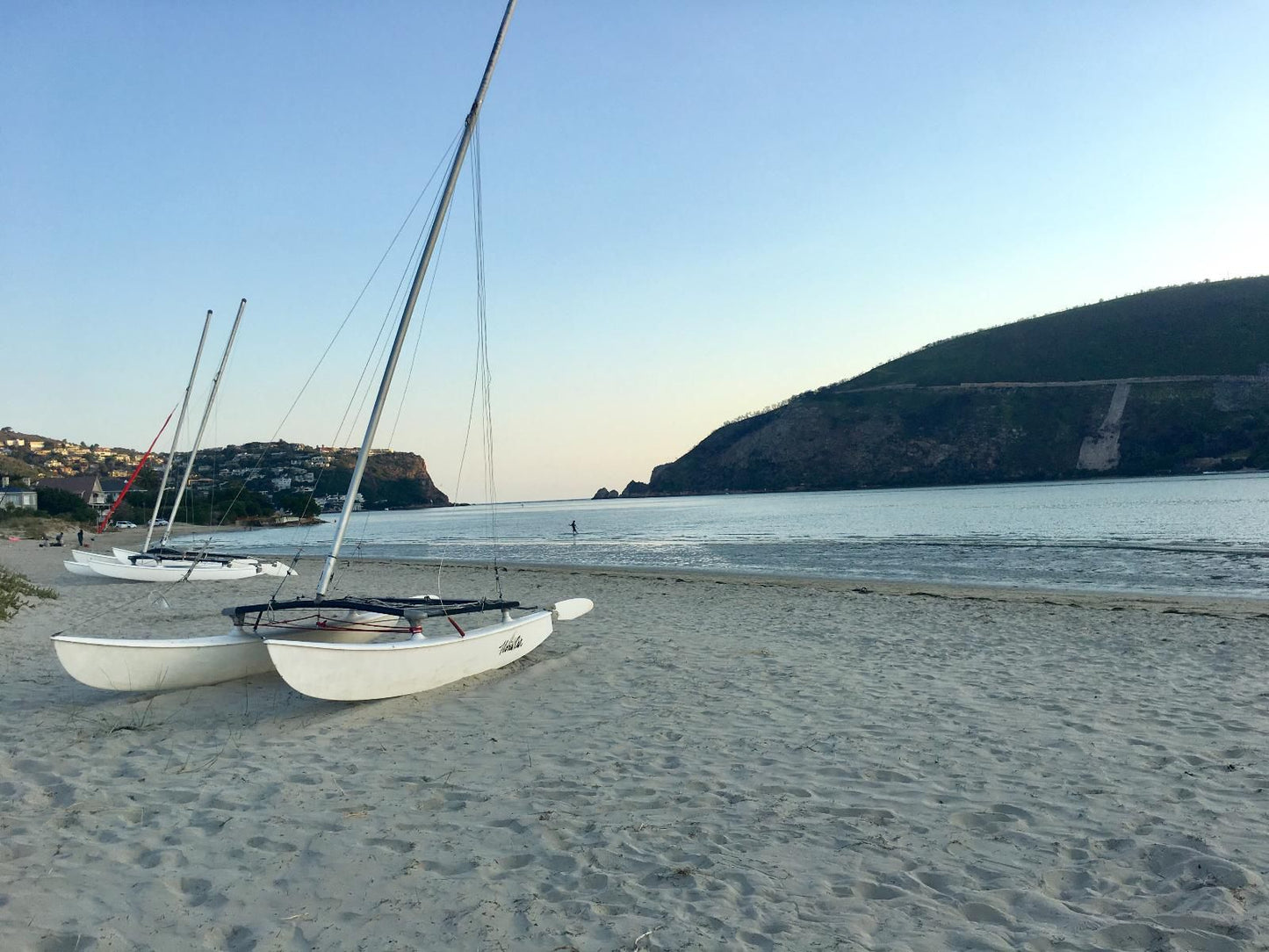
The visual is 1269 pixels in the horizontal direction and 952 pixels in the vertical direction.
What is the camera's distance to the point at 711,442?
177250 millimetres

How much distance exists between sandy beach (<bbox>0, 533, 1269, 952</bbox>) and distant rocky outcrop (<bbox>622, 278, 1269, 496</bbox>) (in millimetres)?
126416

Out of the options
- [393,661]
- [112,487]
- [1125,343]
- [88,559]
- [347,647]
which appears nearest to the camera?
[347,647]

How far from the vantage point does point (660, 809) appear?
5348mm

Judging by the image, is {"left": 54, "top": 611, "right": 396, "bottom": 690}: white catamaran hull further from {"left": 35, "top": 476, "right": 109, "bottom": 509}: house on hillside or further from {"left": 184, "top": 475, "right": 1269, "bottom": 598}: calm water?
{"left": 35, "top": 476, "right": 109, "bottom": 509}: house on hillside

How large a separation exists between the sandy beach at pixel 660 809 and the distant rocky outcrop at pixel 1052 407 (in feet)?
415

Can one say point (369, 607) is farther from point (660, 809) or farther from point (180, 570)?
point (180, 570)

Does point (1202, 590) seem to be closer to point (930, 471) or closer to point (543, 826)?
point (543, 826)

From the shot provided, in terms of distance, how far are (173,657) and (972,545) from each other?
33380 millimetres

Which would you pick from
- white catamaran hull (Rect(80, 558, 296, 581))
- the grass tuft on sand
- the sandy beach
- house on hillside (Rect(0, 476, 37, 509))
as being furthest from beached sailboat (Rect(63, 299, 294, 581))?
house on hillside (Rect(0, 476, 37, 509))

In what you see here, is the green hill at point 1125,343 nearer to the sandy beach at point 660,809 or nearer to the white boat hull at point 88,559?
the sandy beach at point 660,809

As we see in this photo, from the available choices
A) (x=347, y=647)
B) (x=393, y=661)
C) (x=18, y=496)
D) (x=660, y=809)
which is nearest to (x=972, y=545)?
(x=393, y=661)

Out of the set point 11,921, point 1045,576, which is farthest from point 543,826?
point 1045,576

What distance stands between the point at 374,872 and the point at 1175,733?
21.5 ft

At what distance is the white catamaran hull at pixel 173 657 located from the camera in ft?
24.9
